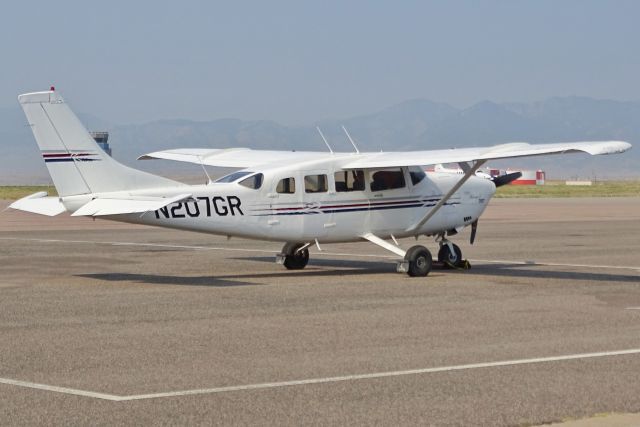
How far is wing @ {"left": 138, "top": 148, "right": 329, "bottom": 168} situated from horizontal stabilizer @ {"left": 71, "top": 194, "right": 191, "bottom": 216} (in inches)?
183

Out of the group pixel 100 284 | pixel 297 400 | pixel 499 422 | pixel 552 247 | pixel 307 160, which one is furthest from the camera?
pixel 552 247

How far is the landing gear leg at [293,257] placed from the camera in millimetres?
22375

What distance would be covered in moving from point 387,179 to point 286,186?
2.19 metres

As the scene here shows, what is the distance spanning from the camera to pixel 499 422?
29.4ft

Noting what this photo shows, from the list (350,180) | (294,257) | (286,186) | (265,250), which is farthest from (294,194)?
(265,250)

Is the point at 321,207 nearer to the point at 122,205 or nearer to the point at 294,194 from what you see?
the point at 294,194

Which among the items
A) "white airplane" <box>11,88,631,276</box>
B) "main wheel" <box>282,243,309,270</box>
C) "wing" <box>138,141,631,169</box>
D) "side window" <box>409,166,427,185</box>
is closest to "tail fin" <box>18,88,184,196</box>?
"white airplane" <box>11,88,631,276</box>

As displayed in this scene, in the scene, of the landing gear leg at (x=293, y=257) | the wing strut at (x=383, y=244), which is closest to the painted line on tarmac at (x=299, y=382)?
the wing strut at (x=383, y=244)

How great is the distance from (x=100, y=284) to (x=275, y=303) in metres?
3.98

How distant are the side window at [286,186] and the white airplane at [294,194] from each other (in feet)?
0.06

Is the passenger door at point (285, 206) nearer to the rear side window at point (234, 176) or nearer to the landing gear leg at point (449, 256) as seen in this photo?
the rear side window at point (234, 176)

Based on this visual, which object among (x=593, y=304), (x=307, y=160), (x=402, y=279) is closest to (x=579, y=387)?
(x=593, y=304)

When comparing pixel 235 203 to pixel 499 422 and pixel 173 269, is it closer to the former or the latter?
pixel 173 269

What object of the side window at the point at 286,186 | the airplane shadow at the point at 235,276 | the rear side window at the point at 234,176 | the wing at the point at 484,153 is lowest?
the airplane shadow at the point at 235,276
